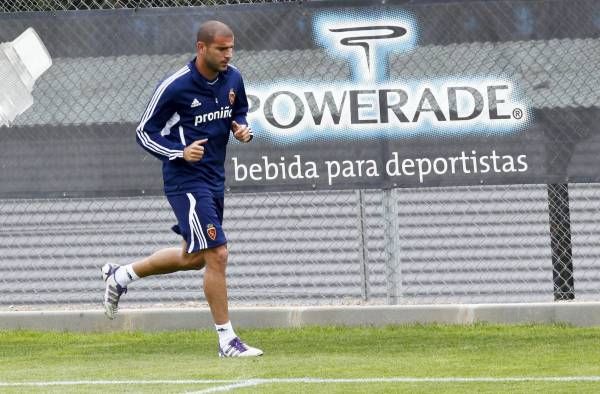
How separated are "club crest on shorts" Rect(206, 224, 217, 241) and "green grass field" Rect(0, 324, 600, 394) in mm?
673

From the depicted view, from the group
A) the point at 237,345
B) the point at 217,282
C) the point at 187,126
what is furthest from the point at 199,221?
the point at 237,345

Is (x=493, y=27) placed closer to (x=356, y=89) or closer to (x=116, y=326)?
(x=356, y=89)

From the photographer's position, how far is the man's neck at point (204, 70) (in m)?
8.52

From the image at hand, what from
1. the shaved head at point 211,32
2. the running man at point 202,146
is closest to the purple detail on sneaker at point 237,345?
the running man at point 202,146

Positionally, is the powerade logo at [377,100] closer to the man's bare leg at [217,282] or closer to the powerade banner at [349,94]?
the powerade banner at [349,94]

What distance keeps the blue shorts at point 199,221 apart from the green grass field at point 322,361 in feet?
2.12

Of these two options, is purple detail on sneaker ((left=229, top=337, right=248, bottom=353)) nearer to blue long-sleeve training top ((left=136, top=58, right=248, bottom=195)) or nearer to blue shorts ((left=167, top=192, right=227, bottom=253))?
blue shorts ((left=167, top=192, right=227, bottom=253))

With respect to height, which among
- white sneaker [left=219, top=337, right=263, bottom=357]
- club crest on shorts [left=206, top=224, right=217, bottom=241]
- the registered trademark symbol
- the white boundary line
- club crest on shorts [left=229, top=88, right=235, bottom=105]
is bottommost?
the white boundary line

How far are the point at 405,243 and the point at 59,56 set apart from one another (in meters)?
2.89

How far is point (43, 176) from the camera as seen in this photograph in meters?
10.5

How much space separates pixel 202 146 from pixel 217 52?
514 mm

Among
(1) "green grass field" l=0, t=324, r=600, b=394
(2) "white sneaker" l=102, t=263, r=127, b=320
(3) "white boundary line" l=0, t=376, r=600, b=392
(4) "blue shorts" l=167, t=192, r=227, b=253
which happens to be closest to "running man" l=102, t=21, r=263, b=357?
(4) "blue shorts" l=167, t=192, r=227, b=253

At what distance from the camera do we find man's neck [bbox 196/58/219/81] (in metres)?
8.52

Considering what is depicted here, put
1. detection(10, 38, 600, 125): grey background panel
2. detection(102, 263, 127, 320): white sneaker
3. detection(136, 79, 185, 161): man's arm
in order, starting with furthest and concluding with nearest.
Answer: detection(10, 38, 600, 125): grey background panel < detection(102, 263, 127, 320): white sneaker < detection(136, 79, 185, 161): man's arm
